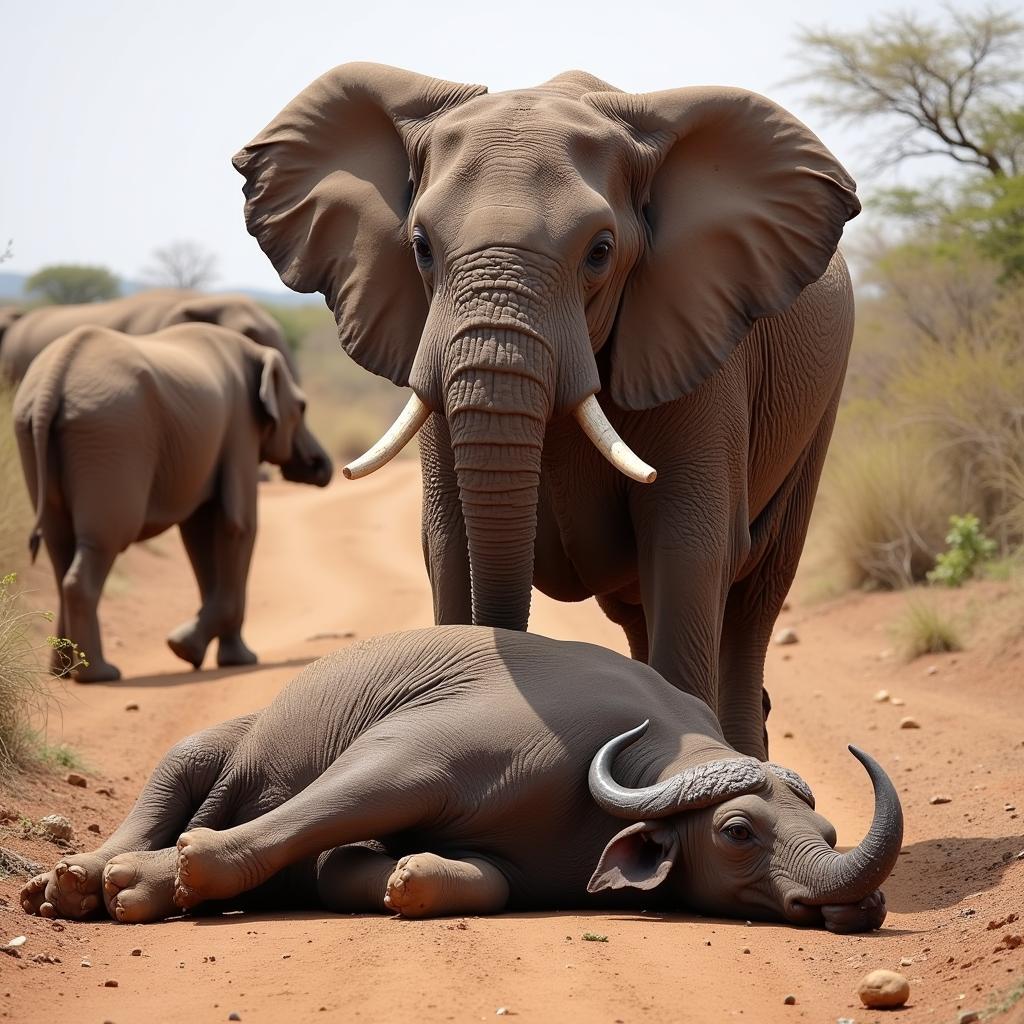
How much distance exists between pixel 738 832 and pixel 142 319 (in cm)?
1536

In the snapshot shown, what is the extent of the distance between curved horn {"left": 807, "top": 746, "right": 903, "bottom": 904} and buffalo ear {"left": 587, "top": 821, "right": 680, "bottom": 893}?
48 cm

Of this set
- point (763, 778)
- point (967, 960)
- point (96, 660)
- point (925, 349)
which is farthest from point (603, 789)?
point (925, 349)

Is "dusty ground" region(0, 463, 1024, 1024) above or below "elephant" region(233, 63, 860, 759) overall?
below

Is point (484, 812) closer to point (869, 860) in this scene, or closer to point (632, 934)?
point (632, 934)

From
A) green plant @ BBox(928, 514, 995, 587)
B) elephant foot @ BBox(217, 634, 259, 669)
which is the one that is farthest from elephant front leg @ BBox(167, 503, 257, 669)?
green plant @ BBox(928, 514, 995, 587)

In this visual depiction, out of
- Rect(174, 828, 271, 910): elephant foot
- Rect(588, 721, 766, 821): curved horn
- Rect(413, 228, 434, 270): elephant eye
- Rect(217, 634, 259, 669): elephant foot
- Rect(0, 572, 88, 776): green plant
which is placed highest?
Rect(413, 228, 434, 270): elephant eye

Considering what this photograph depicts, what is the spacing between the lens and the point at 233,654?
1495 cm

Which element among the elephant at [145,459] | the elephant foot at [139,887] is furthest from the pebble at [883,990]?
the elephant at [145,459]

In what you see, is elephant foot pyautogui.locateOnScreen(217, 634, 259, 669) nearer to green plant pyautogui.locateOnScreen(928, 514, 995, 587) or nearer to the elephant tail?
the elephant tail

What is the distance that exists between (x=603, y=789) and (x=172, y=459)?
360 inches

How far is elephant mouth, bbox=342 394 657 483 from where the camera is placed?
6465mm

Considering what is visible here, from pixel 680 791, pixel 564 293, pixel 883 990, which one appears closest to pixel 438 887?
pixel 680 791

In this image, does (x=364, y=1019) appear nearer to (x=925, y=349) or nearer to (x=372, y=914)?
(x=372, y=914)

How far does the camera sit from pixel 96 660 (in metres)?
13.5
